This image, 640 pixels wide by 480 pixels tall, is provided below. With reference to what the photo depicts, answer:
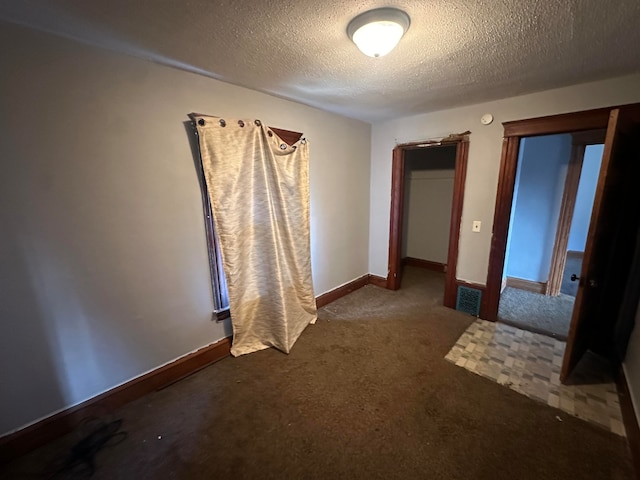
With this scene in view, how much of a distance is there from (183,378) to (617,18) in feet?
10.8

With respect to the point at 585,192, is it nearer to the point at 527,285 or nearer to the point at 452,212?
the point at 527,285

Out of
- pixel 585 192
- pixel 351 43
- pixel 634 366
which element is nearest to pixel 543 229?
pixel 634 366

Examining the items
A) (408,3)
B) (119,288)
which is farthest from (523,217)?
(119,288)

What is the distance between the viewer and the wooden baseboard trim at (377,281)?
11.9ft

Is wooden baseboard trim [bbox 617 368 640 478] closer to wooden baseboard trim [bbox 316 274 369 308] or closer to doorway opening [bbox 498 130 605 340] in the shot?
doorway opening [bbox 498 130 605 340]

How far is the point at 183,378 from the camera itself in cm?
199

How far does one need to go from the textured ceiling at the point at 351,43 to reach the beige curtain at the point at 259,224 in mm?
448

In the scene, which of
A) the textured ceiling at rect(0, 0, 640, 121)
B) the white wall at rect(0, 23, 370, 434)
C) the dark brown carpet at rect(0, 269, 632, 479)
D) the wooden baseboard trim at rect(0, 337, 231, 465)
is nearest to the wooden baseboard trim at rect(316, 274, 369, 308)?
the dark brown carpet at rect(0, 269, 632, 479)

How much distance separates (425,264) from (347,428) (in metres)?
3.49

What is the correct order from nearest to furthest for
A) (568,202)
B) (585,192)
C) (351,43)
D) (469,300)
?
1. (351,43)
2. (469,300)
3. (568,202)
4. (585,192)

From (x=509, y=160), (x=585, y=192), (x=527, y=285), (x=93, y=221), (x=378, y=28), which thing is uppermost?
(x=378, y=28)

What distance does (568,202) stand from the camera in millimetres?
3096

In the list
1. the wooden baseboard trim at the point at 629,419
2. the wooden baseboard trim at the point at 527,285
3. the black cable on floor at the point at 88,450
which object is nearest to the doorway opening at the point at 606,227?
the wooden baseboard trim at the point at 629,419

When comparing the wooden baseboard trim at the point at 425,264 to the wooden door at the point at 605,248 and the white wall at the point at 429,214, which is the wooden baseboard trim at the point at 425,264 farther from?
the wooden door at the point at 605,248
